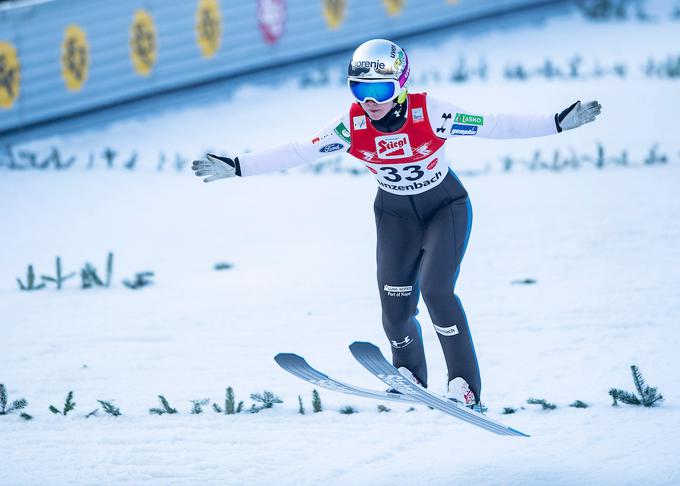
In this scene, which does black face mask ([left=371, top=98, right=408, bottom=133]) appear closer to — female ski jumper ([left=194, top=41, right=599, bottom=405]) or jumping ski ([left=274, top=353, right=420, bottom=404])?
female ski jumper ([left=194, top=41, right=599, bottom=405])

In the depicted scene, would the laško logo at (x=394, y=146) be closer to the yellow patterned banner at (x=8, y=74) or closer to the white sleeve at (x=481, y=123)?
the white sleeve at (x=481, y=123)

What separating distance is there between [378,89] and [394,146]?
0.36 metres

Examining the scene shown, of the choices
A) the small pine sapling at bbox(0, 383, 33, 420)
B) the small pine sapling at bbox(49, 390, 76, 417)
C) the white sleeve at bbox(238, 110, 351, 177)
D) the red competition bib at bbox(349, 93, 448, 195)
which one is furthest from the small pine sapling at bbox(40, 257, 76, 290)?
the red competition bib at bbox(349, 93, 448, 195)

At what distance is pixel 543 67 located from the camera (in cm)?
1739

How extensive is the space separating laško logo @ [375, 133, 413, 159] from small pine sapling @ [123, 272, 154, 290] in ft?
14.2

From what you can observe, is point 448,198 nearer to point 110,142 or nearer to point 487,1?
point 110,142

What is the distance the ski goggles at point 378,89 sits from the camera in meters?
6.25

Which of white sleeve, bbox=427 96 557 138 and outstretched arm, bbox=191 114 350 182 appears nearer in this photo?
white sleeve, bbox=427 96 557 138

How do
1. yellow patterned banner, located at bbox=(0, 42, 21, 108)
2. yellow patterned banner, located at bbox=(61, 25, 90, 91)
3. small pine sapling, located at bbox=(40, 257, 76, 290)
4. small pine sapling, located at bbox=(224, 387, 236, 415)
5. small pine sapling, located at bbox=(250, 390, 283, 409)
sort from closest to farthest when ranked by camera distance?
small pine sapling, located at bbox=(224, 387, 236, 415), small pine sapling, located at bbox=(250, 390, 283, 409), small pine sapling, located at bbox=(40, 257, 76, 290), yellow patterned banner, located at bbox=(0, 42, 21, 108), yellow patterned banner, located at bbox=(61, 25, 90, 91)

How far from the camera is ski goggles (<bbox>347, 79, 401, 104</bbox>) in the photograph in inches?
246

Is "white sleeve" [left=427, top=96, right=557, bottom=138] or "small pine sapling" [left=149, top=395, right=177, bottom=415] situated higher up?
"white sleeve" [left=427, top=96, right=557, bottom=138]

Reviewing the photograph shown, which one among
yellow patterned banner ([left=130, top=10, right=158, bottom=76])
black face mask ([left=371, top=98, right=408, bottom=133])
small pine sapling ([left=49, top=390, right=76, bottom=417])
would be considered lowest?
small pine sapling ([left=49, top=390, right=76, bottom=417])

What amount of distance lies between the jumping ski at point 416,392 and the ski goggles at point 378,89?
152 cm

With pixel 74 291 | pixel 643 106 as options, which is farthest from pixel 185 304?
pixel 643 106
